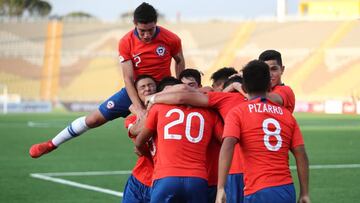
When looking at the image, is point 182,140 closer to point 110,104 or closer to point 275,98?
point 275,98

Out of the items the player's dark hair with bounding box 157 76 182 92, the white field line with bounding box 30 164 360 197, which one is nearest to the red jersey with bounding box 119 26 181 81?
the player's dark hair with bounding box 157 76 182 92

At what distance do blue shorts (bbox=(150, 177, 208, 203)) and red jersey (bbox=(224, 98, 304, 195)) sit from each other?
0.51 metres

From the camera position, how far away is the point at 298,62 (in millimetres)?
59500

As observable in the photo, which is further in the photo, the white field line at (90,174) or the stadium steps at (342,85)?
the stadium steps at (342,85)

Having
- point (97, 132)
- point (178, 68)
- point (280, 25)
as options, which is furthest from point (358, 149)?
point (280, 25)

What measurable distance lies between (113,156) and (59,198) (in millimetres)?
7733

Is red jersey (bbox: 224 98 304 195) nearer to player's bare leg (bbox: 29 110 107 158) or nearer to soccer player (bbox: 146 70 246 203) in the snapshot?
soccer player (bbox: 146 70 246 203)

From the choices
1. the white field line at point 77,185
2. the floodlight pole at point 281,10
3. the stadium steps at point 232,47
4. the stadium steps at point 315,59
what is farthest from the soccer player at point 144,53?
the floodlight pole at point 281,10

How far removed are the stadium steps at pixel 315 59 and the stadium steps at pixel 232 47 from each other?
5.16 meters

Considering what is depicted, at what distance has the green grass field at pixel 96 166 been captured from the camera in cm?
1412

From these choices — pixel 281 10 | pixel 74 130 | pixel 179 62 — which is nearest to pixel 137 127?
pixel 179 62

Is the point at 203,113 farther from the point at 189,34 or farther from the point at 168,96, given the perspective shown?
the point at 189,34

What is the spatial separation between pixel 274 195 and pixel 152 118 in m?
1.33

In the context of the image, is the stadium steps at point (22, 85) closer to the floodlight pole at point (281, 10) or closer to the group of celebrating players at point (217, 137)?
the floodlight pole at point (281, 10)
